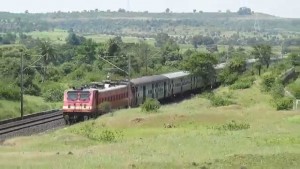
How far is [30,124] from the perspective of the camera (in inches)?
1982

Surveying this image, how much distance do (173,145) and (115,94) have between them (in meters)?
24.6

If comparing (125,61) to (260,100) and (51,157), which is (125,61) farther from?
(51,157)

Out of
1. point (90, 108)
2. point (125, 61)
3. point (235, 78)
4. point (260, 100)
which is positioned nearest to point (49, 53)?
point (125, 61)

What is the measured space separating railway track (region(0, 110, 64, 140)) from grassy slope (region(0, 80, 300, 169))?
4302mm

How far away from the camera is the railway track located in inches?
1761

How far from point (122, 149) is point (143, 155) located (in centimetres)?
260

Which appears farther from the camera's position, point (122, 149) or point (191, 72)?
point (191, 72)

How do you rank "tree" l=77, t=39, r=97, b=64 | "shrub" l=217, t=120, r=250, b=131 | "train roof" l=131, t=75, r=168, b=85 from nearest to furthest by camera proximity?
1. "shrub" l=217, t=120, r=250, b=131
2. "train roof" l=131, t=75, r=168, b=85
3. "tree" l=77, t=39, r=97, b=64

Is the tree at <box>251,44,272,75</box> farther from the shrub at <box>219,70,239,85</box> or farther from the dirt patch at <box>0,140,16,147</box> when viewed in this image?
the dirt patch at <box>0,140,16,147</box>

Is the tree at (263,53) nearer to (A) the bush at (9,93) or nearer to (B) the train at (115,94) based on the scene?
(B) the train at (115,94)

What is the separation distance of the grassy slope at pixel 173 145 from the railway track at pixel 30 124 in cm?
430

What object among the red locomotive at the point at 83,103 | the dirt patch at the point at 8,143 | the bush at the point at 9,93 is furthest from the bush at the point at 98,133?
the bush at the point at 9,93

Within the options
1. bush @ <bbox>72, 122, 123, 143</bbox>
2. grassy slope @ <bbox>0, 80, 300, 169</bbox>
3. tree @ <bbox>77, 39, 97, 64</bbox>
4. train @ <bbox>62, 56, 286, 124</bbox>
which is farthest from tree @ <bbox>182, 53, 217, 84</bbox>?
tree @ <bbox>77, 39, 97, 64</bbox>

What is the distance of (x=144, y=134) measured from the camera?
40406 mm
